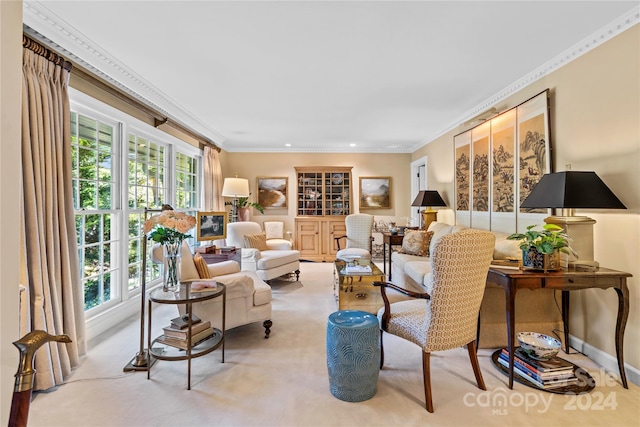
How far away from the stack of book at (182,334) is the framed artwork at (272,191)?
14.7 feet

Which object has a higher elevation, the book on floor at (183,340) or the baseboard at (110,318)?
the book on floor at (183,340)

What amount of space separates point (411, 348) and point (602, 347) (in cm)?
143

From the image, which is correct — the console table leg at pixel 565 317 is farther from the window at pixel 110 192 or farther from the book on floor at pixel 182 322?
the window at pixel 110 192

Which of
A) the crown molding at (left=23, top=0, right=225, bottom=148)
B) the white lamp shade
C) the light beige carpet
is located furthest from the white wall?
the white lamp shade

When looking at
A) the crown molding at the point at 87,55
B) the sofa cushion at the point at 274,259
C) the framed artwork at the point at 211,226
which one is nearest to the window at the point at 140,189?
the crown molding at the point at 87,55

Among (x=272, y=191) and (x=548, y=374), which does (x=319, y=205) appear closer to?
(x=272, y=191)

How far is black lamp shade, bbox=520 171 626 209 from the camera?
6.71 feet

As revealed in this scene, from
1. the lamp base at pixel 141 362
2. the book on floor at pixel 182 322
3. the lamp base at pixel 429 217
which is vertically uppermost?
the lamp base at pixel 429 217

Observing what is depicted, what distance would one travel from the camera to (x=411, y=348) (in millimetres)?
2637

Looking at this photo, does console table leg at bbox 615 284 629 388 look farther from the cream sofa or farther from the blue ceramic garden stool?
the blue ceramic garden stool

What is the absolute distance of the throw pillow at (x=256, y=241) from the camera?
184 inches

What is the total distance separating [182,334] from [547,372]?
259cm

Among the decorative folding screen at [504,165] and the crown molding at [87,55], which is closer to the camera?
the crown molding at [87,55]

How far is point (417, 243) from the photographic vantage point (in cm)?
436
